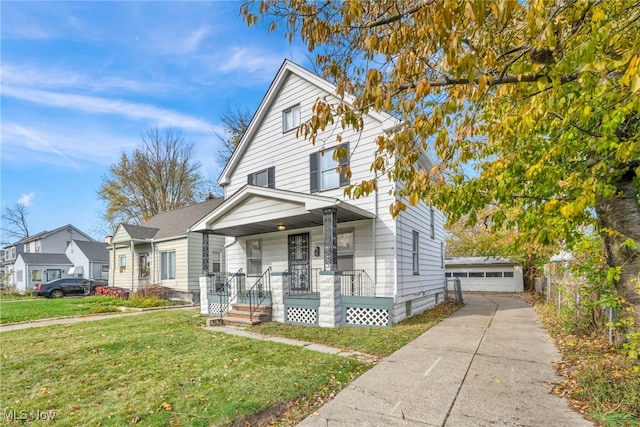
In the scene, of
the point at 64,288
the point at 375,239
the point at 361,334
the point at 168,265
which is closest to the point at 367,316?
the point at 361,334

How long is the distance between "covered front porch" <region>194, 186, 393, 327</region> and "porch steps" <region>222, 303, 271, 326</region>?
0.54ft

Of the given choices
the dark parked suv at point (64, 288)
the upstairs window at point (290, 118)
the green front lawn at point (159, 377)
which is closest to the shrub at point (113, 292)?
the dark parked suv at point (64, 288)

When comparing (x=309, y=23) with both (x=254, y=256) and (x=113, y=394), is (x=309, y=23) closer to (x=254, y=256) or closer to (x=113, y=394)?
(x=113, y=394)

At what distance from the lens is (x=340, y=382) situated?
4695mm

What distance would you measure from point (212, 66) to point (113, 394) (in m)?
8.92

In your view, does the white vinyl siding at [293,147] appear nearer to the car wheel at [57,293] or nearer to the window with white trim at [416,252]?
the window with white trim at [416,252]

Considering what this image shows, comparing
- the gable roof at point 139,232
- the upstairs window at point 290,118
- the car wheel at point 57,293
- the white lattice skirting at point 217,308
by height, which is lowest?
the car wheel at point 57,293

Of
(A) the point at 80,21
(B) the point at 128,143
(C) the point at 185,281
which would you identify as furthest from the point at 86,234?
(A) the point at 80,21

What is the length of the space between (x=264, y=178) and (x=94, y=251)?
26223 mm

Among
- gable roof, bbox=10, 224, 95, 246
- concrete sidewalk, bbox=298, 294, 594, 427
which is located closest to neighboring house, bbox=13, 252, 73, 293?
gable roof, bbox=10, 224, 95, 246

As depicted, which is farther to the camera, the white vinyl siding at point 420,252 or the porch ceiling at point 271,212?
the white vinyl siding at point 420,252

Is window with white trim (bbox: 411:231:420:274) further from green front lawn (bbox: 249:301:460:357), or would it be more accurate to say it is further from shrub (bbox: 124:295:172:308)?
shrub (bbox: 124:295:172:308)
